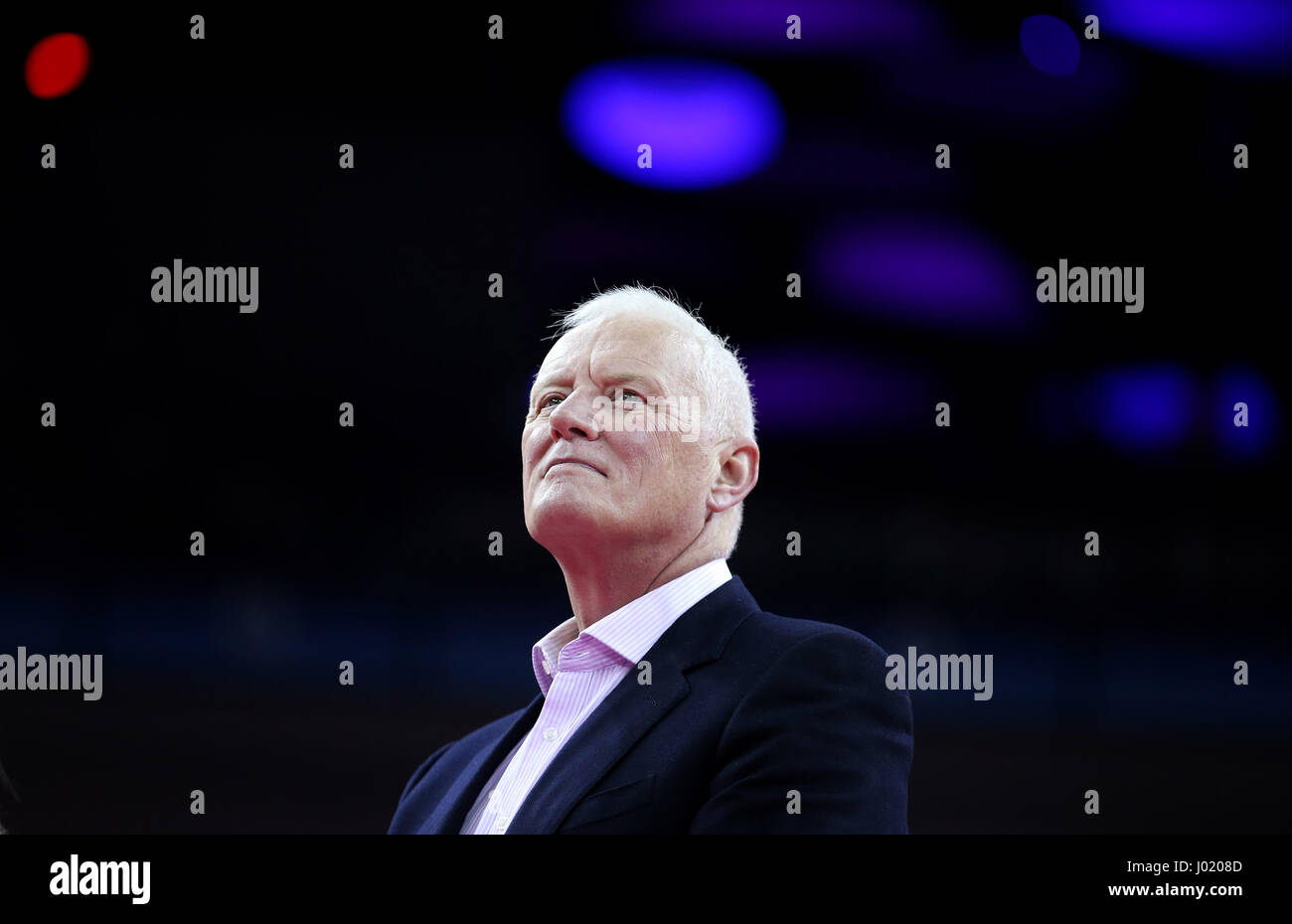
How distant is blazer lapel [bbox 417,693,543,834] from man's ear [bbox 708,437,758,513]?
0.65 meters

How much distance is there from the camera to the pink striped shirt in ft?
9.70

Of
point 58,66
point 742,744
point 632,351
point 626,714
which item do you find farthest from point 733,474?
point 58,66

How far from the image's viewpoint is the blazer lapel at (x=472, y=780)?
3.08m

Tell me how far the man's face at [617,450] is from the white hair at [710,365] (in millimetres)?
32

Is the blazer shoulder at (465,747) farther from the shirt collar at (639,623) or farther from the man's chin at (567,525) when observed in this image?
the man's chin at (567,525)

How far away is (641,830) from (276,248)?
2031 mm

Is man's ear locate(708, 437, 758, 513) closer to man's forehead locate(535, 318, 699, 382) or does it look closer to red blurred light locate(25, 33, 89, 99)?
man's forehead locate(535, 318, 699, 382)

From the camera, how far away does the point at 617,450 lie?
3.13 metres

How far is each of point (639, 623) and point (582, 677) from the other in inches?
7.0

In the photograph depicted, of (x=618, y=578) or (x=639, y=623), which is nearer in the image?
(x=639, y=623)

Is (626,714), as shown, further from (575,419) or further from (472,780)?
(575,419)

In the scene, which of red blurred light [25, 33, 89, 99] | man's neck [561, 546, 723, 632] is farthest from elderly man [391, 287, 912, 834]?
red blurred light [25, 33, 89, 99]
